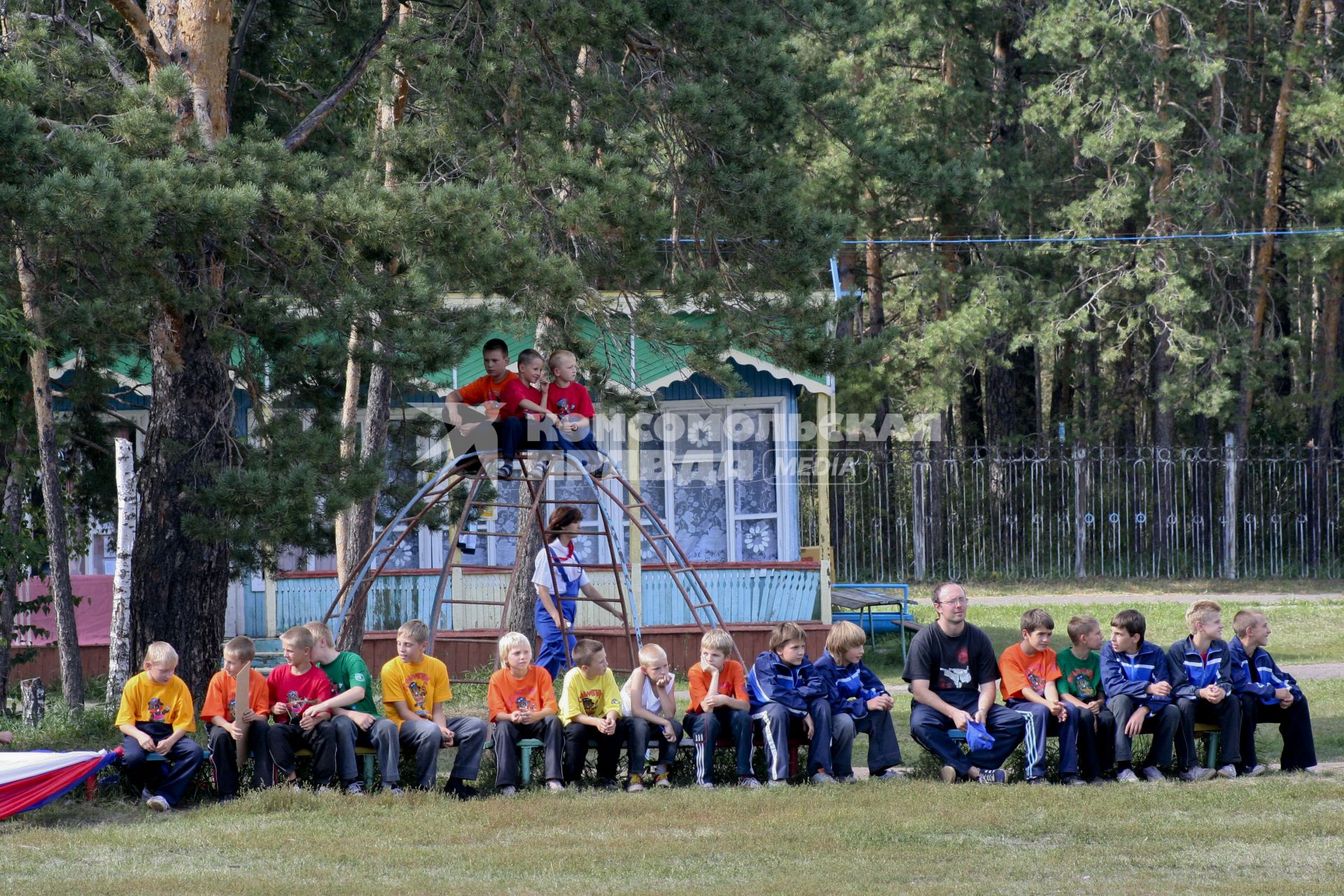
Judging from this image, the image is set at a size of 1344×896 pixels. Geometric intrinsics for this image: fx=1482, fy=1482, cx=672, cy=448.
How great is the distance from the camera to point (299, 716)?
812 cm

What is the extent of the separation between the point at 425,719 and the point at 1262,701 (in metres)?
4.84

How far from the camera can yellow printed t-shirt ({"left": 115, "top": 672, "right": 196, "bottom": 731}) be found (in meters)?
7.97

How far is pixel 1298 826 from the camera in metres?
7.11

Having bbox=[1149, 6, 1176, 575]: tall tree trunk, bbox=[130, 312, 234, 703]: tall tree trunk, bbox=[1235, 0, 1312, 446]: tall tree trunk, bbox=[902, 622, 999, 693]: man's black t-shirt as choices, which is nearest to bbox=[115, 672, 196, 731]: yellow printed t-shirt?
bbox=[130, 312, 234, 703]: tall tree trunk

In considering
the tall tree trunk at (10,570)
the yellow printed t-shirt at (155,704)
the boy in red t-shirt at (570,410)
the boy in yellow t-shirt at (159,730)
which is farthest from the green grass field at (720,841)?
the tall tree trunk at (10,570)

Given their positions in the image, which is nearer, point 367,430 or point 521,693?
point 521,693

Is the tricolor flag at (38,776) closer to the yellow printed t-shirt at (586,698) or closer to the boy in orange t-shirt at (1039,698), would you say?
the yellow printed t-shirt at (586,698)

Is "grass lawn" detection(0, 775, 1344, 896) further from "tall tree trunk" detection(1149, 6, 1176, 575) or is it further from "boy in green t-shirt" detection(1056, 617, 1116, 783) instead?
"tall tree trunk" detection(1149, 6, 1176, 575)

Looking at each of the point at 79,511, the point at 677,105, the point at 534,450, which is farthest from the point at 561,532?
the point at 79,511

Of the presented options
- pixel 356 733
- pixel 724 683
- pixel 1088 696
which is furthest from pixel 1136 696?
pixel 356 733

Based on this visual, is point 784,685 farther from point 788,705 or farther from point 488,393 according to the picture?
point 488,393

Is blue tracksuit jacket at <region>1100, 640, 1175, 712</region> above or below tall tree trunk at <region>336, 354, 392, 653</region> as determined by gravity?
below

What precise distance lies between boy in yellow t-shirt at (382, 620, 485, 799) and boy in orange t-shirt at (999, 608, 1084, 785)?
9.99 ft

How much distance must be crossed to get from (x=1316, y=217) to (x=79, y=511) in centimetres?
1726
